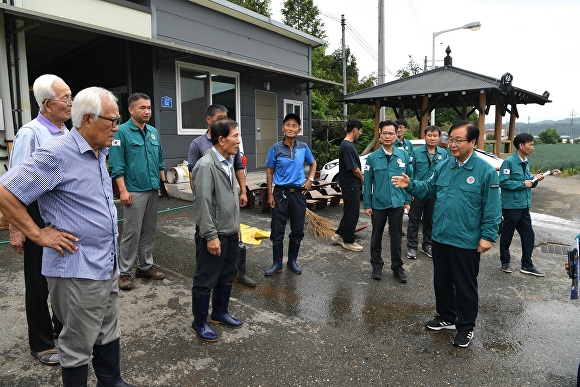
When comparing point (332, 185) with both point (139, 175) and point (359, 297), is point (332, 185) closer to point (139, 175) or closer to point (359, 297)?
point (359, 297)

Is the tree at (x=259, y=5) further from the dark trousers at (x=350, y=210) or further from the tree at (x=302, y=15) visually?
the dark trousers at (x=350, y=210)

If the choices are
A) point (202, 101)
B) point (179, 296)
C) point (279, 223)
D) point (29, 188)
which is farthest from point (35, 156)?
point (202, 101)

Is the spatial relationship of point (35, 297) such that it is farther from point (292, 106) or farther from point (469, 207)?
point (292, 106)

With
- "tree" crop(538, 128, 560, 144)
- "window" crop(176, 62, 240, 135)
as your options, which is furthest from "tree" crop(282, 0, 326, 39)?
"tree" crop(538, 128, 560, 144)

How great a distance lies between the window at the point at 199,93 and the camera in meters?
9.81

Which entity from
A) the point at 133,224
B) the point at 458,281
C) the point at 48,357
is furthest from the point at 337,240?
the point at 48,357

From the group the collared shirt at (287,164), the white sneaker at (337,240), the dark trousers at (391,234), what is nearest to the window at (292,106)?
the white sneaker at (337,240)

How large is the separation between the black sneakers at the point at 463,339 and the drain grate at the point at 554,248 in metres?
3.82

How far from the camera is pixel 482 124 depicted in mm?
11898

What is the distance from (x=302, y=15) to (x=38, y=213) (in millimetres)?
31444

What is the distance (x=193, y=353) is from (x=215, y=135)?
1747 mm

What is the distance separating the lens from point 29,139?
8.65 ft

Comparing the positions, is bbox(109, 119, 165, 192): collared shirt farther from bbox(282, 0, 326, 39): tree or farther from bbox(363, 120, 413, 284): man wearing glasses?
bbox(282, 0, 326, 39): tree

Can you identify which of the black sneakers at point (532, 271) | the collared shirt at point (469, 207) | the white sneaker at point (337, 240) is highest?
the collared shirt at point (469, 207)
